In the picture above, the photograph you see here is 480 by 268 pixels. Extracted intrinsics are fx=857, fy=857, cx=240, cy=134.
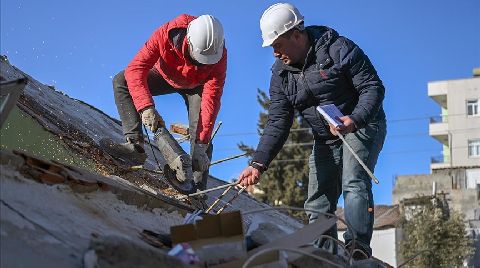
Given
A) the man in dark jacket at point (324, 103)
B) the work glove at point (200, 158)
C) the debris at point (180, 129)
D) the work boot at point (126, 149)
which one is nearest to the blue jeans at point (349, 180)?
the man in dark jacket at point (324, 103)

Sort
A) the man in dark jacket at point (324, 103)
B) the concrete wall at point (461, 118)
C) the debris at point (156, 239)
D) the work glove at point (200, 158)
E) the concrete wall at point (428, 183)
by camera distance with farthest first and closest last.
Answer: the concrete wall at point (461, 118), the concrete wall at point (428, 183), the work glove at point (200, 158), the man in dark jacket at point (324, 103), the debris at point (156, 239)

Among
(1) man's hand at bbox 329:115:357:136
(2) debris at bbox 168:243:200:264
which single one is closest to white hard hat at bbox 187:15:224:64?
(1) man's hand at bbox 329:115:357:136

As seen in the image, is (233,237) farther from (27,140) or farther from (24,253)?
(27,140)

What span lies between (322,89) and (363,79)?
269 millimetres

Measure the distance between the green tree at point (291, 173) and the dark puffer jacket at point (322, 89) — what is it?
28.2m

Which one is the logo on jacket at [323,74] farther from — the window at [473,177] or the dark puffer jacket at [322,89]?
the window at [473,177]

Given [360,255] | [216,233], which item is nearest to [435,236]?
[360,255]

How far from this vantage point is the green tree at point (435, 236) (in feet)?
96.0

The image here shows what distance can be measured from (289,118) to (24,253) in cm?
307

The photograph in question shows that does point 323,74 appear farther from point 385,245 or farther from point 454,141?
point 454,141

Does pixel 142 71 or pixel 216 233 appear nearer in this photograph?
pixel 216 233

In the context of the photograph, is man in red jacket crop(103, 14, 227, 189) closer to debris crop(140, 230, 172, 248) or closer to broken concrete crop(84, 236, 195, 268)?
debris crop(140, 230, 172, 248)

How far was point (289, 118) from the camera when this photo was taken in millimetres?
5727

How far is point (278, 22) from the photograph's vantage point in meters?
5.46
